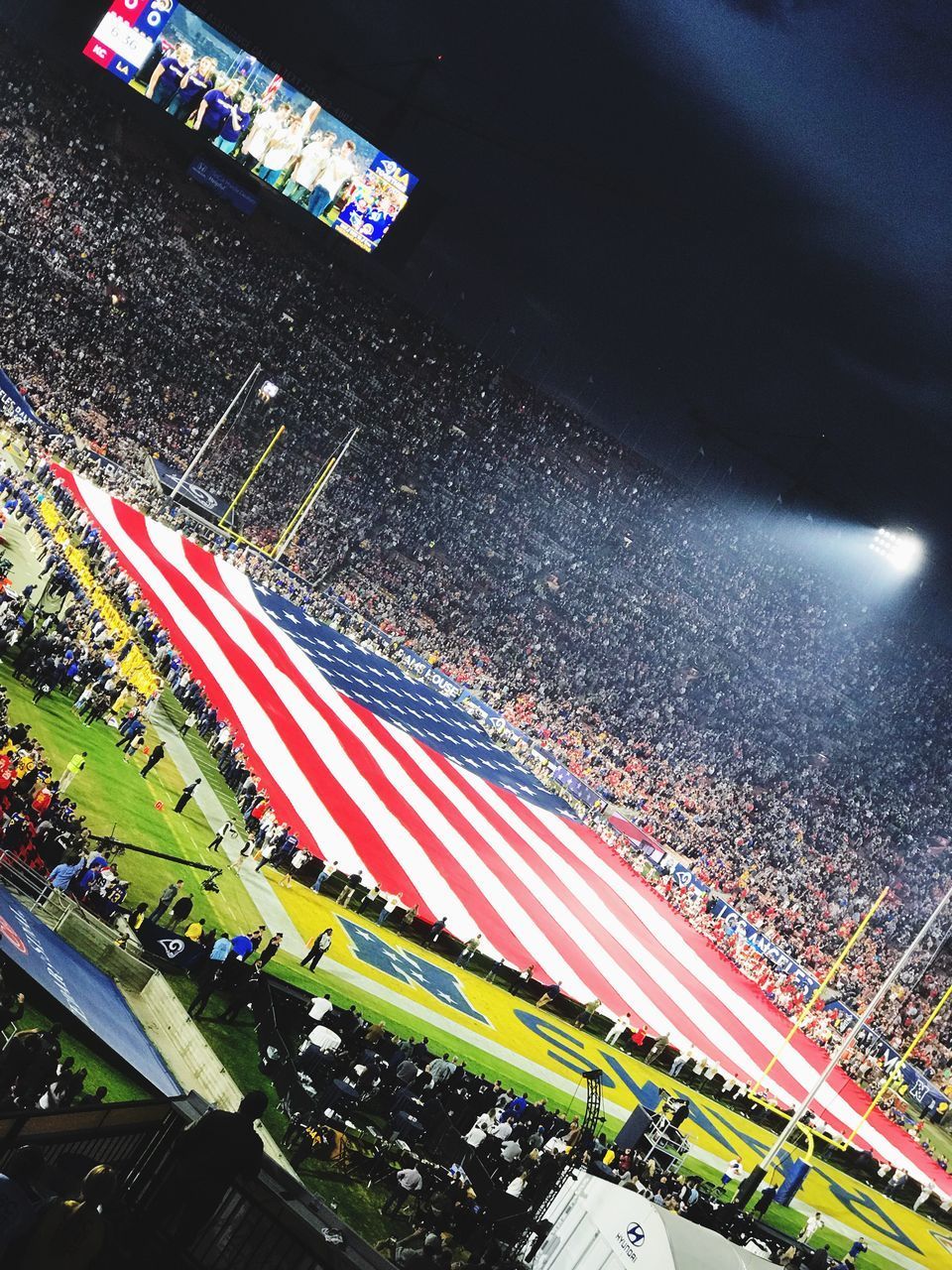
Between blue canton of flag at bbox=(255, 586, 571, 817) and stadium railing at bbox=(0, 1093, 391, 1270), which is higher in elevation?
stadium railing at bbox=(0, 1093, 391, 1270)

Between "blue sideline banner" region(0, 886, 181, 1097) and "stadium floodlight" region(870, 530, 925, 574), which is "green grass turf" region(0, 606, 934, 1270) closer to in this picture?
"blue sideline banner" region(0, 886, 181, 1097)

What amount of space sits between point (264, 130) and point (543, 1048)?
162 feet

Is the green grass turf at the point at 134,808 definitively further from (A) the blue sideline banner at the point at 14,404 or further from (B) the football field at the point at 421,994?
(A) the blue sideline banner at the point at 14,404

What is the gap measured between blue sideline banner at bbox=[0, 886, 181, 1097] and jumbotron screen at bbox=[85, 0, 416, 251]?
5313 cm

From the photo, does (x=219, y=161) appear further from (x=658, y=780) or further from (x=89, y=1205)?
(x=89, y=1205)

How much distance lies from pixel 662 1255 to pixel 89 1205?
728cm

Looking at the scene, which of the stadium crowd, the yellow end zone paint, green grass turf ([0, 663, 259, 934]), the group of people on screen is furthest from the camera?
the stadium crowd

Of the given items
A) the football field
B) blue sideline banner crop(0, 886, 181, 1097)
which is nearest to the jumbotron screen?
the football field

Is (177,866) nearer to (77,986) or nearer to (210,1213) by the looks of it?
(77,986)

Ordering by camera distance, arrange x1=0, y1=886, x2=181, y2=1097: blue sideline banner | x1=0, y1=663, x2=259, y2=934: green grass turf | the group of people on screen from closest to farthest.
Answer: x1=0, y1=886, x2=181, y2=1097: blue sideline banner, x1=0, y1=663, x2=259, y2=934: green grass turf, the group of people on screen

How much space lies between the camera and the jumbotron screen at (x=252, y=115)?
5731cm

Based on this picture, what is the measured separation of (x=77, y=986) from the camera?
45.1ft

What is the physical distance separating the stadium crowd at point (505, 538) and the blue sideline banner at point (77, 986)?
37.5 meters

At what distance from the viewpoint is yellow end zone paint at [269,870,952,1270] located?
2373 centimetres
